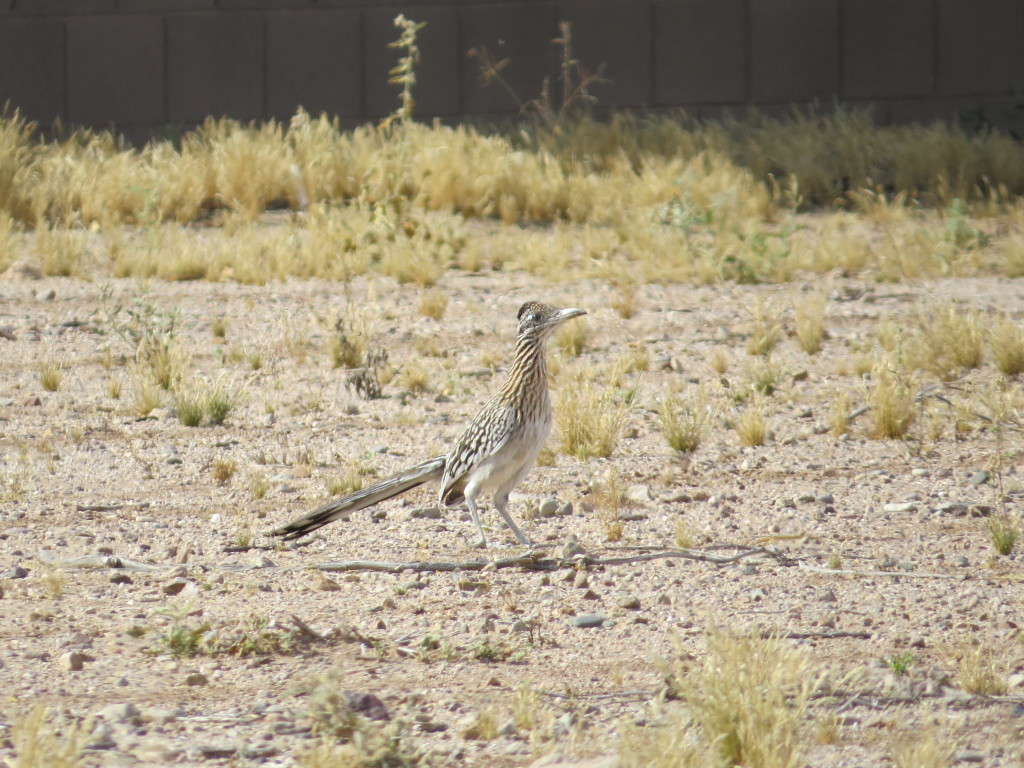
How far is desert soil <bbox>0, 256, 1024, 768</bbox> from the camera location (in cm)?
418

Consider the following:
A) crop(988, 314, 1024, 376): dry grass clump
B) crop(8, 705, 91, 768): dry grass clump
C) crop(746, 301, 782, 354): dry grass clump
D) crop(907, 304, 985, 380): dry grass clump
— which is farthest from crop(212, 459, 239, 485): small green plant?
crop(988, 314, 1024, 376): dry grass clump

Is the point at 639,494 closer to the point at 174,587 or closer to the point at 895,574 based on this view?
the point at 895,574

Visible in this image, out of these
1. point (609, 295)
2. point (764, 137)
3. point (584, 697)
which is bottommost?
point (584, 697)

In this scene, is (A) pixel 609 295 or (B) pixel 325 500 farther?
(A) pixel 609 295

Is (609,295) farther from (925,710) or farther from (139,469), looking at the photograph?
(925,710)

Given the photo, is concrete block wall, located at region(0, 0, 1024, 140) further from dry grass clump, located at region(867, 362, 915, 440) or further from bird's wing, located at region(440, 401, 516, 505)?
bird's wing, located at region(440, 401, 516, 505)

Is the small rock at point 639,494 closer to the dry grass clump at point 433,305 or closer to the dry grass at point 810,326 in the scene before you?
the dry grass at point 810,326

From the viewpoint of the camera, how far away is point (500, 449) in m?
5.54

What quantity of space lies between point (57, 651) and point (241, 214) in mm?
9090

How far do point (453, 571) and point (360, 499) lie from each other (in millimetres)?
467

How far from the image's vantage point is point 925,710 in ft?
13.4

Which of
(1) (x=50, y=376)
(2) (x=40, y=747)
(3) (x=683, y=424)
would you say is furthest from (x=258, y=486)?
(2) (x=40, y=747)

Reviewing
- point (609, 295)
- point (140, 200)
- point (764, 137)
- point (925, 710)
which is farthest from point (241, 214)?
point (925, 710)

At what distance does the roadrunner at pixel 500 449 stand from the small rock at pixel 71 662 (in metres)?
1.21
